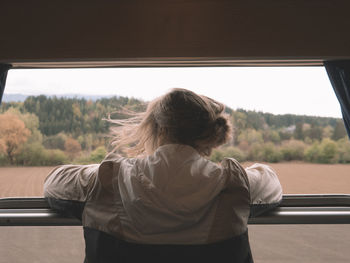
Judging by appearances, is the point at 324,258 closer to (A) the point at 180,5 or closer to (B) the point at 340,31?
(B) the point at 340,31

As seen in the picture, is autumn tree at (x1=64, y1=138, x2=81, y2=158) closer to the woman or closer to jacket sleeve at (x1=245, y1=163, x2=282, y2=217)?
the woman

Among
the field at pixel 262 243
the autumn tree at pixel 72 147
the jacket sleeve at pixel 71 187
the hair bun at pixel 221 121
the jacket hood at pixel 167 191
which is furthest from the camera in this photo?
the autumn tree at pixel 72 147

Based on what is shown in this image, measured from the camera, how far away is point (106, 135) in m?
2.09

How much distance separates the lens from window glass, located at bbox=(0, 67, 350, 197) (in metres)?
2.08

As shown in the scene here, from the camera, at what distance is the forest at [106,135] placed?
208 cm

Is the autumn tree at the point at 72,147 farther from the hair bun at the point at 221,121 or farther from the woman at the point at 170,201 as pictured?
the hair bun at the point at 221,121

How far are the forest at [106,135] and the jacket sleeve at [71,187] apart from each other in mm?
903

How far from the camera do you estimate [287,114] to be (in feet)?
6.93

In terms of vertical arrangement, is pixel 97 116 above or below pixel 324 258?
above

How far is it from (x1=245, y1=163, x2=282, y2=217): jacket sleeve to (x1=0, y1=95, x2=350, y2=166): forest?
0.84 m

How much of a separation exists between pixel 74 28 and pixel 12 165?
3.33ft

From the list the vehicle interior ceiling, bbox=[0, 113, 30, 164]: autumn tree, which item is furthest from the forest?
the vehicle interior ceiling

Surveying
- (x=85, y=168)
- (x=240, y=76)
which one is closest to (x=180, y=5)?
(x=240, y=76)

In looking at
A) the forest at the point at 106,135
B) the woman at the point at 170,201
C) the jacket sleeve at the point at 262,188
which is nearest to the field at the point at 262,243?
the forest at the point at 106,135
